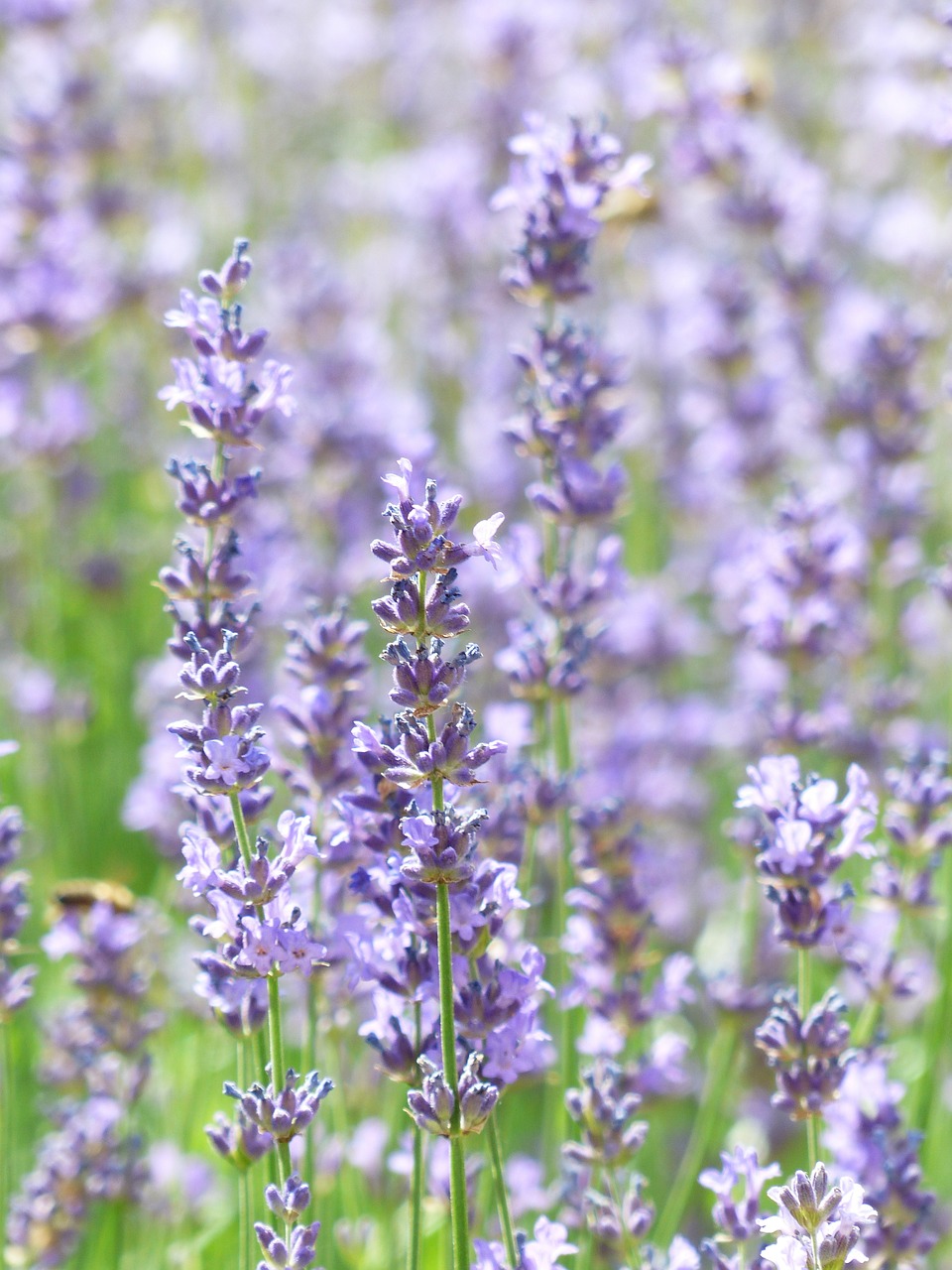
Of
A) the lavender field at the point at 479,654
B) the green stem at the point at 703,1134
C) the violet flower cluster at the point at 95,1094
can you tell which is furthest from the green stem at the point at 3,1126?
the green stem at the point at 703,1134

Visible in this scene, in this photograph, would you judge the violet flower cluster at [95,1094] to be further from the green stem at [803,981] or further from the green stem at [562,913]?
the green stem at [803,981]

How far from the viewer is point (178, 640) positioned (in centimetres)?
199

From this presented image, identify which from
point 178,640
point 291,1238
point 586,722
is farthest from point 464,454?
point 291,1238

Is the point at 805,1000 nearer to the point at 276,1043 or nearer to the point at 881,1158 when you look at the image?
the point at 881,1158

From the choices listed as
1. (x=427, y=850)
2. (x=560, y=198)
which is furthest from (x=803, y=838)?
(x=560, y=198)

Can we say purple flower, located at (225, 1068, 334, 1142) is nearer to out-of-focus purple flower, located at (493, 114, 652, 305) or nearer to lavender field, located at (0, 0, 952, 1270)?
lavender field, located at (0, 0, 952, 1270)

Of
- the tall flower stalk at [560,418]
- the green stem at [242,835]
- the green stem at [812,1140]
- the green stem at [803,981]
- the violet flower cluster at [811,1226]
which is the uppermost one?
the tall flower stalk at [560,418]

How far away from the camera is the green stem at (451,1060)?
1682 mm

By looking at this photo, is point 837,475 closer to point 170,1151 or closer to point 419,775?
point 170,1151

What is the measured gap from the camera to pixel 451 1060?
171cm

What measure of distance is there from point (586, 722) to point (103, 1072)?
1.72 meters

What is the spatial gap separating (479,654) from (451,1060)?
43cm

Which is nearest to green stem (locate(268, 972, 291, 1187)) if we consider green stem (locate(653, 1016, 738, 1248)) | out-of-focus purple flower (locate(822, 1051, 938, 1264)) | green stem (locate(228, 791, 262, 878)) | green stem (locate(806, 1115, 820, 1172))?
green stem (locate(228, 791, 262, 878))

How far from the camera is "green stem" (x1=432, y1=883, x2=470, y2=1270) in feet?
5.52
